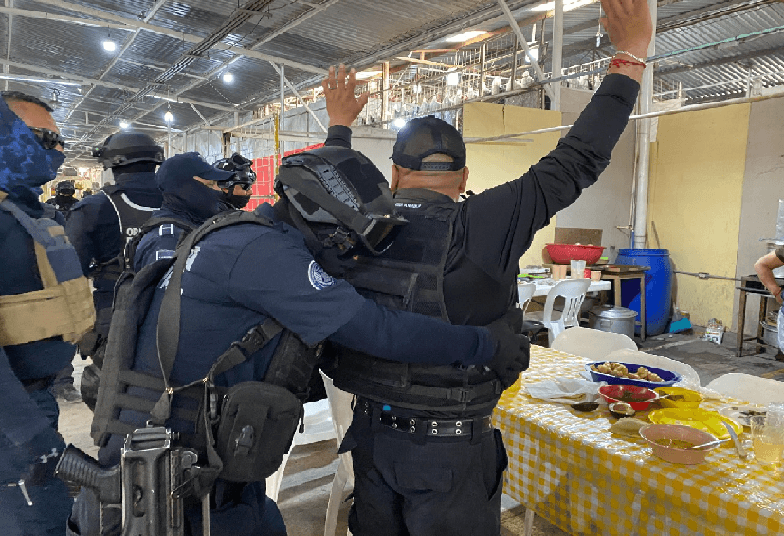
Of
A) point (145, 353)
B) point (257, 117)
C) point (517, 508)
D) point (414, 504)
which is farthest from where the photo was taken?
point (257, 117)

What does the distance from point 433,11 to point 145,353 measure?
618 centimetres

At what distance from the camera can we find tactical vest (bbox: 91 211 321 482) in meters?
1.15

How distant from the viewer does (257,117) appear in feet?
45.2

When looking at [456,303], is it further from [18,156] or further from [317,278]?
[18,156]

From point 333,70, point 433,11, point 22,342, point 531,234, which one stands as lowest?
point 22,342

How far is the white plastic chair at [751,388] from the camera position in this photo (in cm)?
233

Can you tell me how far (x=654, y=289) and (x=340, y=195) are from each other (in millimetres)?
6499

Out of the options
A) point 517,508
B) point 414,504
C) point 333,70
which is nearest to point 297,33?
point 333,70

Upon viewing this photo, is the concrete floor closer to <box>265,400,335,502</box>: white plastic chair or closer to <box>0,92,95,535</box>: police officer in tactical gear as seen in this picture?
<box>265,400,335,502</box>: white plastic chair

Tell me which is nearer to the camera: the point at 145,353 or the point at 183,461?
the point at 183,461

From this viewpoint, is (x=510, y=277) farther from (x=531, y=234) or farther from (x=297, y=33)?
(x=297, y=33)

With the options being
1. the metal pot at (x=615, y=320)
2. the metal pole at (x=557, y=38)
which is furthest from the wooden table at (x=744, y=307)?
the metal pole at (x=557, y=38)

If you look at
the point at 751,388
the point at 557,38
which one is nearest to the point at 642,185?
the point at 557,38

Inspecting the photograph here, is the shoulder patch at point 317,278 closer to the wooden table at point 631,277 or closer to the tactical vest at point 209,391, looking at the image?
the tactical vest at point 209,391
